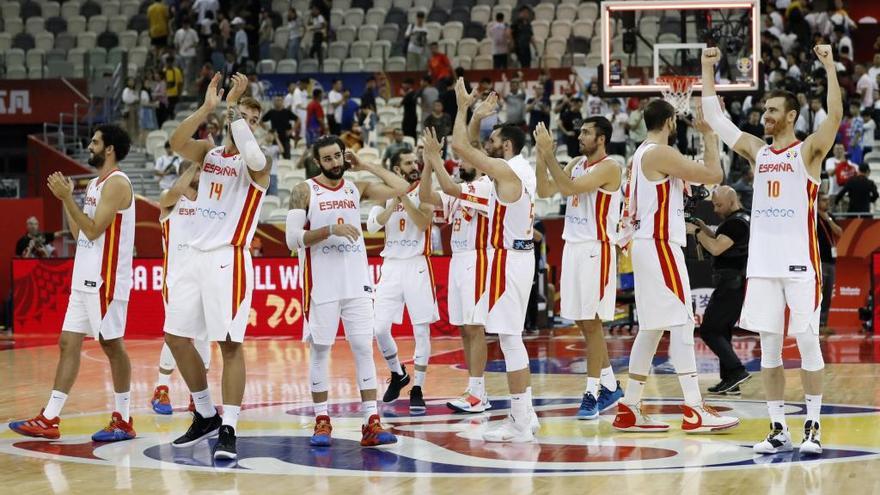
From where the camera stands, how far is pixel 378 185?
10219 millimetres

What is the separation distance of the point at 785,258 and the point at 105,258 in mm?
5224

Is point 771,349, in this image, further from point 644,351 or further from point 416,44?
point 416,44

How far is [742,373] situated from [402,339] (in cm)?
792

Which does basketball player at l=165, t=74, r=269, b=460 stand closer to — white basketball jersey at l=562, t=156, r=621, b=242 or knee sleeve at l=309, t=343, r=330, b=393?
knee sleeve at l=309, t=343, r=330, b=393

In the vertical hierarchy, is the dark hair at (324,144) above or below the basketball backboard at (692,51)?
below

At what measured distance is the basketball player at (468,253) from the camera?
10.4 m

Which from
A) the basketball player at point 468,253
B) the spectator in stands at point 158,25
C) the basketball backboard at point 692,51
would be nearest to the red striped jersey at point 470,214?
the basketball player at point 468,253

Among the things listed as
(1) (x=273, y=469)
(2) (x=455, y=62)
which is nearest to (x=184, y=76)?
(2) (x=455, y=62)

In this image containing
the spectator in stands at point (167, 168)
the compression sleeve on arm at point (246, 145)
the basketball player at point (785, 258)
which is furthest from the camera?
the spectator in stands at point (167, 168)

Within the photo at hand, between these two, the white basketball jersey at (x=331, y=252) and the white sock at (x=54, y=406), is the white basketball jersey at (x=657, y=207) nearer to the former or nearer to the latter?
the white basketball jersey at (x=331, y=252)

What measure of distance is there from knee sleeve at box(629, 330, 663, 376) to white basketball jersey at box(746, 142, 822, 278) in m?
1.27

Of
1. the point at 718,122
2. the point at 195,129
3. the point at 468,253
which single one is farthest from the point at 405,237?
the point at 718,122

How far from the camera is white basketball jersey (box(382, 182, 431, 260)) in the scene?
39.6ft

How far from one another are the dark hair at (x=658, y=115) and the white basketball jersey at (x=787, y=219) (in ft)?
4.10
